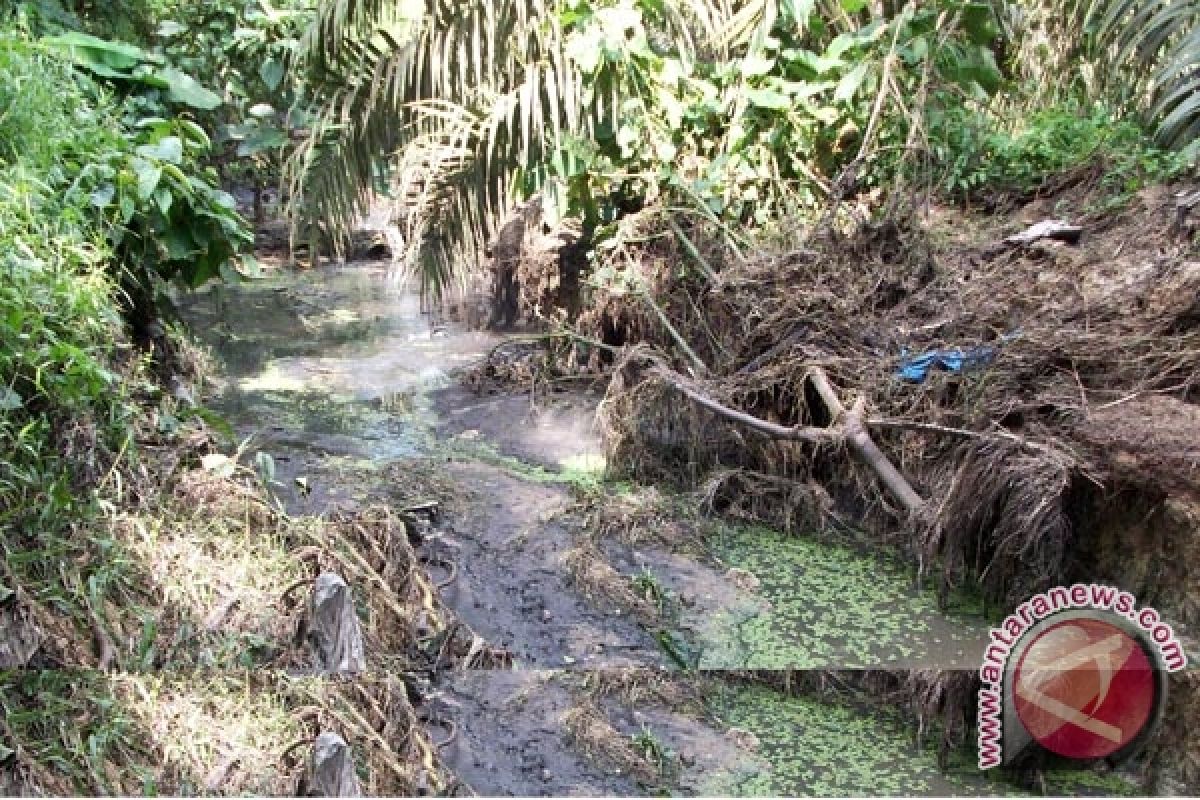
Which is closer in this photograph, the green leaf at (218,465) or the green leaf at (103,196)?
the green leaf at (103,196)

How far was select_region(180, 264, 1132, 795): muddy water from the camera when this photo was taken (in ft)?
10.6

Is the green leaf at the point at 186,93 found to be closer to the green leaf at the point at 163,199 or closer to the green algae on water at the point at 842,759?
the green leaf at the point at 163,199

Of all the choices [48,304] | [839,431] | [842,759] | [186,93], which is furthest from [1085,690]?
[186,93]

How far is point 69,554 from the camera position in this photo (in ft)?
9.91

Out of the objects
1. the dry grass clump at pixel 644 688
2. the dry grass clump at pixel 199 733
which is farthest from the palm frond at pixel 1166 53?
the dry grass clump at pixel 199 733

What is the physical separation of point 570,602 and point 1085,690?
1830 millimetres

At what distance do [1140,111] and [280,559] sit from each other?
4636mm

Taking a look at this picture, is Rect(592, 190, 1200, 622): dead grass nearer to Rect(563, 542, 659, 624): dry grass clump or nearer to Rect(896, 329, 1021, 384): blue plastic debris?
Rect(896, 329, 1021, 384): blue plastic debris

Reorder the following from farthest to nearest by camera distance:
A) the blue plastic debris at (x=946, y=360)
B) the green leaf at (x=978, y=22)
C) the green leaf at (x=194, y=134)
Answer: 1. the green leaf at (x=978, y=22)
2. the blue plastic debris at (x=946, y=360)
3. the green leaf at (x=194, y=134)

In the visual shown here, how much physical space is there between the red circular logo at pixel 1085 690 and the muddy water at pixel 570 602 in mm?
243

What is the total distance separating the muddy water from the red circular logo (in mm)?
243

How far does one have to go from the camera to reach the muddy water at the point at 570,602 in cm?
323

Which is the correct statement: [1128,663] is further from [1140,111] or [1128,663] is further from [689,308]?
[1140,111]

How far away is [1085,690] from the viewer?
2.68m
